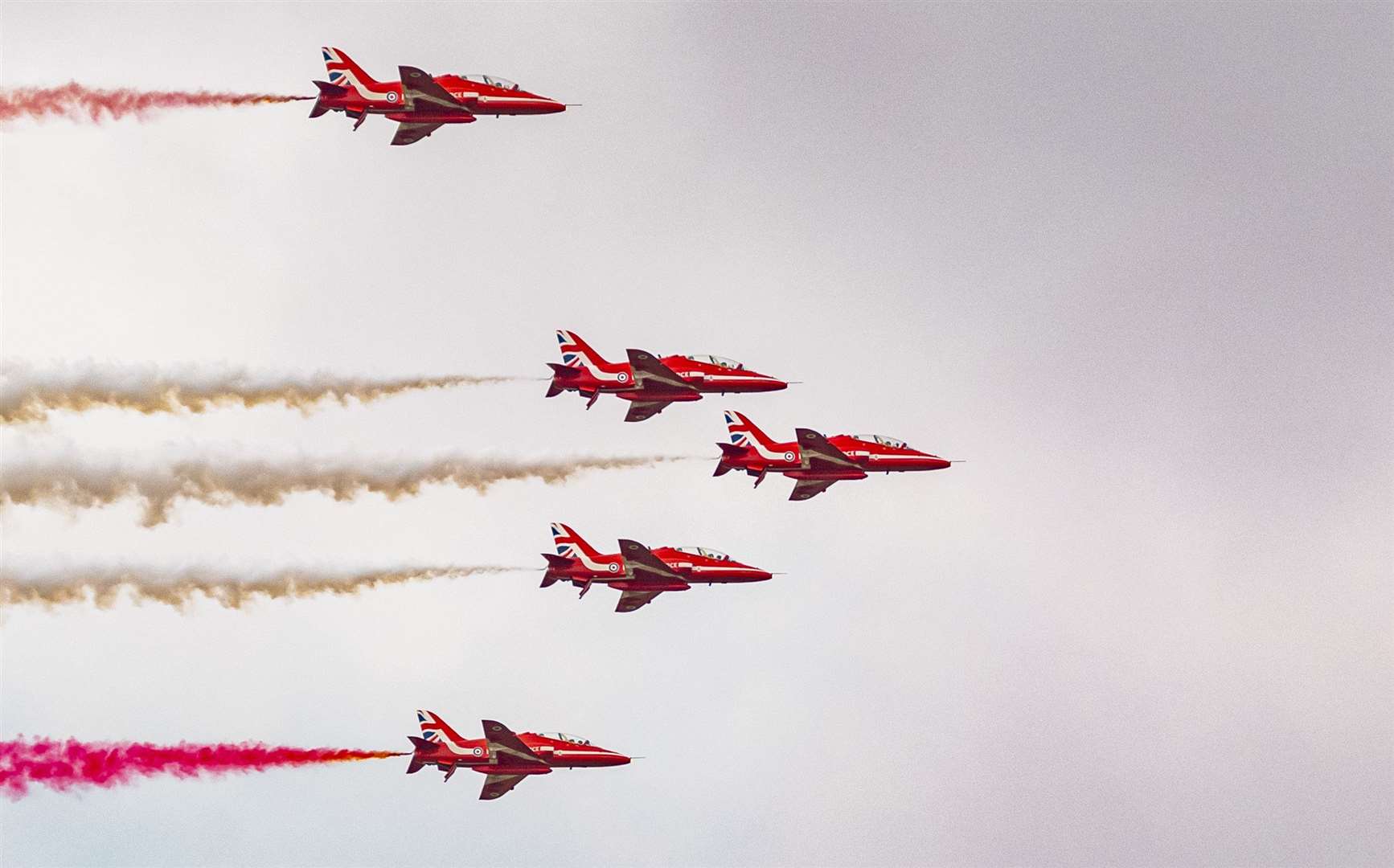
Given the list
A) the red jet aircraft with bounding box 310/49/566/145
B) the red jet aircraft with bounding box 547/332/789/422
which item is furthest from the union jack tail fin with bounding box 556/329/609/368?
the red jet aircraft with bounding box 310/49/566/145

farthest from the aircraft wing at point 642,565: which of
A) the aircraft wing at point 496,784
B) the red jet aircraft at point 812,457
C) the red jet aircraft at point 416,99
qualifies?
the red jet aircraft at point 416,99

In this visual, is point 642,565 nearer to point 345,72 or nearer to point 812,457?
point 812,457

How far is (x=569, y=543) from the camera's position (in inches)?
3925

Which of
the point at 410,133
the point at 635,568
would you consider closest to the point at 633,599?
the point at 635,568

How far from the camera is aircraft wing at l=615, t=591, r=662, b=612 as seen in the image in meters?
100

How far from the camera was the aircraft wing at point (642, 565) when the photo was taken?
99.1 metres

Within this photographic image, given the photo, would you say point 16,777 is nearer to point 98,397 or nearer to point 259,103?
point 98,397

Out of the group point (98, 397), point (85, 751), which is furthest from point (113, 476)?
point (85, 751)

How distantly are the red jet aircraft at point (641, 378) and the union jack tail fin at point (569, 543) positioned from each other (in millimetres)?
5280

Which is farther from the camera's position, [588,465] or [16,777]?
[588,465]

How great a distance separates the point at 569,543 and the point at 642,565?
3.16 m

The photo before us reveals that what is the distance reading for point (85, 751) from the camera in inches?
3349

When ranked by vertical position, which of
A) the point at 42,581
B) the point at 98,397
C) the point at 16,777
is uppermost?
the point at 98,397

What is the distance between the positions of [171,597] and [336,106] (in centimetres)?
2012
